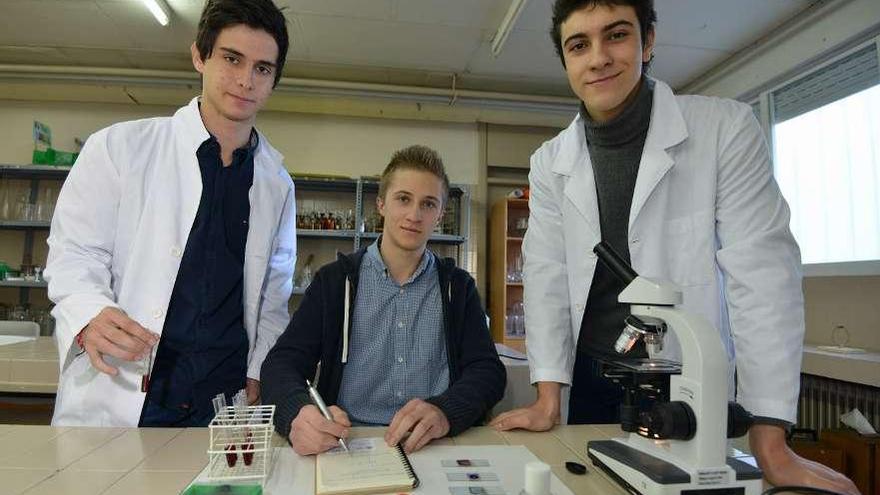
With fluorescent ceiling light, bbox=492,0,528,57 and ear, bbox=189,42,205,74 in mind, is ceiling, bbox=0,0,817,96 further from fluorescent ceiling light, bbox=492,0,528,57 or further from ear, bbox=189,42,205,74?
ear, bbox=189,42,205,74

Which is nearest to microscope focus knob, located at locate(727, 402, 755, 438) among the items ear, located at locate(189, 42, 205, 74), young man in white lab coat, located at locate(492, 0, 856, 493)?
young man in white lab coat, located at locate(492, 0, 856, 493)

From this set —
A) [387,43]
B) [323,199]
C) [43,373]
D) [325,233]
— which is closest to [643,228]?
[43,373]

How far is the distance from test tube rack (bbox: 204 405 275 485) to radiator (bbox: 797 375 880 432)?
2716 mm

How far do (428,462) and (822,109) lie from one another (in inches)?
130

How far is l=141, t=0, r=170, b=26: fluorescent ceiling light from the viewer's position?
304 centimetres

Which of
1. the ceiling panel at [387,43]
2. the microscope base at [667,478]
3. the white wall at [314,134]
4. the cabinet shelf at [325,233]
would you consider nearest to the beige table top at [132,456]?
the microscope base at [667,478]

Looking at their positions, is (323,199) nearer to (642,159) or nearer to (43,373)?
(43,373)

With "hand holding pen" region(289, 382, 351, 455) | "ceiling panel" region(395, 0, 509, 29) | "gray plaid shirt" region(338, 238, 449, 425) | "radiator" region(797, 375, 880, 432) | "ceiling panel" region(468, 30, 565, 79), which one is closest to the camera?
"hand holding pen" region(289, 382, 351, 455)

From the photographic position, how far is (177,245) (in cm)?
121

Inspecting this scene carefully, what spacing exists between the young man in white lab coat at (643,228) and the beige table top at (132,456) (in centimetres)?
10

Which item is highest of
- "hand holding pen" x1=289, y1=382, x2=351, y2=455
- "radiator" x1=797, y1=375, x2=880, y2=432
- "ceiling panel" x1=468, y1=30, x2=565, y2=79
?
"ceiling panel" x1=468, y1=30, x2=565, y2=79

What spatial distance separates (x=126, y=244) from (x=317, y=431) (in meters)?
0.71

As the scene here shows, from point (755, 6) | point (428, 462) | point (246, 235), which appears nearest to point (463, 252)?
point (755, 6)

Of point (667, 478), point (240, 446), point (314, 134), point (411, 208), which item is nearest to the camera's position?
point (667, 478)
